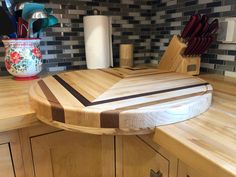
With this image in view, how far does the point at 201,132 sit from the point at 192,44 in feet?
1.95

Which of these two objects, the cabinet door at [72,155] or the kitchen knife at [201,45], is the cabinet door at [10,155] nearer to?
the cabinet door at [72,155]

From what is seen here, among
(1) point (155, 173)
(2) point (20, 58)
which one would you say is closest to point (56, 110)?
(1) point (155, 173)

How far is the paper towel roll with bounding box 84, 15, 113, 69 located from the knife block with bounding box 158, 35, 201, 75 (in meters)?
0.32

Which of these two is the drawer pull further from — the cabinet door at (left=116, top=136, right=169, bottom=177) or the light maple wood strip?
the light maple wood strip

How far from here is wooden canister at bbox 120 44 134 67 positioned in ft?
3.72

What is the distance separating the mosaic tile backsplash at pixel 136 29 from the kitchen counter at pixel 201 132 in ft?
1.30

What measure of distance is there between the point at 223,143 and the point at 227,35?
69 centimetres

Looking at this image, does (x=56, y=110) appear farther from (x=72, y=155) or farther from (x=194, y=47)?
(x=194, y=47)

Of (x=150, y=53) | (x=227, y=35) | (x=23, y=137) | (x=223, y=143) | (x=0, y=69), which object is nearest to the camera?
(x=223, y=143)

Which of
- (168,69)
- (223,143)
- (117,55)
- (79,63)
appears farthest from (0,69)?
(223,143)

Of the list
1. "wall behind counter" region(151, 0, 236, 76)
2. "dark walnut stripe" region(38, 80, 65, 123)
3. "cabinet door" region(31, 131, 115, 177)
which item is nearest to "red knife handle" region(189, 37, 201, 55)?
"wall behind counter" region(151, 0, 236, 76)

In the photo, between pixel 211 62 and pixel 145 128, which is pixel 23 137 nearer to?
pixel 145 128

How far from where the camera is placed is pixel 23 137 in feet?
1.93

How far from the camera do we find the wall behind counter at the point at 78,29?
1.07 meters
